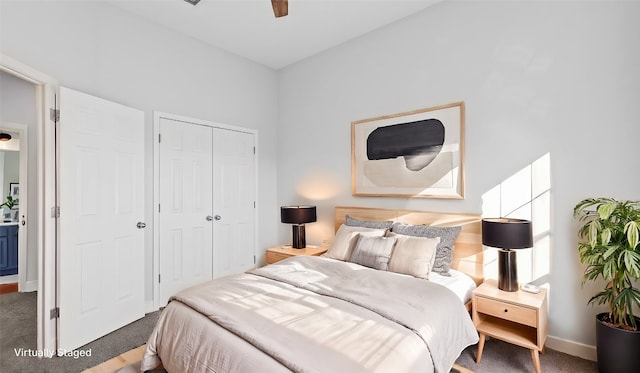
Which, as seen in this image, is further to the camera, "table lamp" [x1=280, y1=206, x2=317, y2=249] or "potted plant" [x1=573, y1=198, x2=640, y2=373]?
"table lamp" [x1=280, y1=206, x2=317, y2=249]

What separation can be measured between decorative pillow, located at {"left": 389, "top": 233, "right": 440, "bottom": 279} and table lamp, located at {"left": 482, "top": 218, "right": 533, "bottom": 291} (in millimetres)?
400

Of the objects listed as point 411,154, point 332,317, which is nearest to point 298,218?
point 411,154

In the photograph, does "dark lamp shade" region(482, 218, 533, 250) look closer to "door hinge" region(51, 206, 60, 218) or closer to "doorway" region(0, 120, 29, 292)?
"door hinge" region(51, 206, 60, 218)

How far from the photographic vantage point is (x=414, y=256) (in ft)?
7.54

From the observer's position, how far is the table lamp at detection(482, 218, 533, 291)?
2.07 meters

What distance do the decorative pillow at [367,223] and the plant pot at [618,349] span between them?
1640 millimetres

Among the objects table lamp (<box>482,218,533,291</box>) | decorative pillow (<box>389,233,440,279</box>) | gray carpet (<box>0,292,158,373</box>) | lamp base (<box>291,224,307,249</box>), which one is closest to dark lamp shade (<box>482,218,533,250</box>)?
table lamp (<box>482,218,533,291</box>)

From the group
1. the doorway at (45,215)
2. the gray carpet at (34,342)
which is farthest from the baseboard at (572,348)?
the doorway at (45,215)

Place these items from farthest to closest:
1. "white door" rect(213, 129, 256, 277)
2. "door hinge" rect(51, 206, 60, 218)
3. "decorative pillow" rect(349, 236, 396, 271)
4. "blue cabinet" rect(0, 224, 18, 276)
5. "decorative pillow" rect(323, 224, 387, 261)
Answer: "blue cabinet" rect(0, 224, 18, 276)
"white door" rect(213, 129, 256, 277)
"decorative pillow" rect(323, 224, 387, 261)
"decorative pillow" rect(349, 236, 396, 271)
"door hinge" rect(51, 206, 60, 218)

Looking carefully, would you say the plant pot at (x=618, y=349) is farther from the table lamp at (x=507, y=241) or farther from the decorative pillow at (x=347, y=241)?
the decorative pillow at (x=347, y=241)

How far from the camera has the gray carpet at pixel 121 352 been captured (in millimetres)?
2066

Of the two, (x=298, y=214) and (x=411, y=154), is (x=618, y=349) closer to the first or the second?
(x=411, y=154)

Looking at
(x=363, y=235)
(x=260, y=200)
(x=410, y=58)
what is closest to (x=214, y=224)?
(x=260, y=200)

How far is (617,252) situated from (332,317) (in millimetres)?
1808
